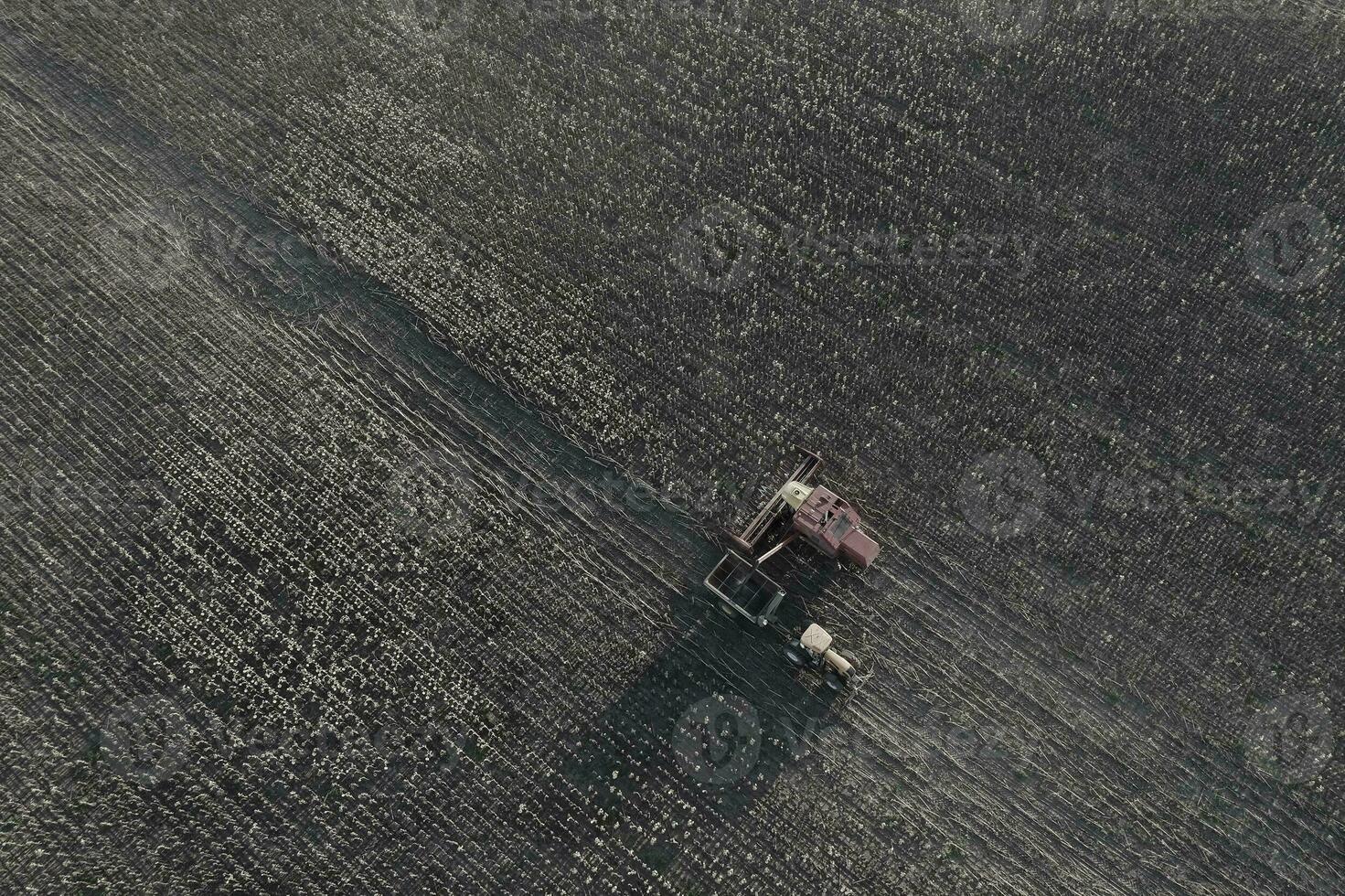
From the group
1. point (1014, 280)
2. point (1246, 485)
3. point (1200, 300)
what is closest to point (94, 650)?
point (1014, 280)

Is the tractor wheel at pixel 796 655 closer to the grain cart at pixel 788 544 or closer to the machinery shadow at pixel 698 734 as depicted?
the grain cart at pixel 788 544

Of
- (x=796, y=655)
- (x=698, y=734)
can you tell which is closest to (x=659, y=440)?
(x=796, y=655)

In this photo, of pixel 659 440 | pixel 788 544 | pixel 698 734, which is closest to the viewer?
pixel 698 734

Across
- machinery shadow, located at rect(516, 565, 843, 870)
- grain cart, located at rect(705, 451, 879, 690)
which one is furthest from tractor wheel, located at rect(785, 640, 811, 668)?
machinery shadow, located at rect(516, 565, 843, 870)

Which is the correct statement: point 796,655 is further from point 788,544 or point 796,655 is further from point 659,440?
point 659,440

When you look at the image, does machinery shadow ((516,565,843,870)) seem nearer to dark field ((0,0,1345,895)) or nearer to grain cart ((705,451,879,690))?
dark field ((0,0,1345,895))
